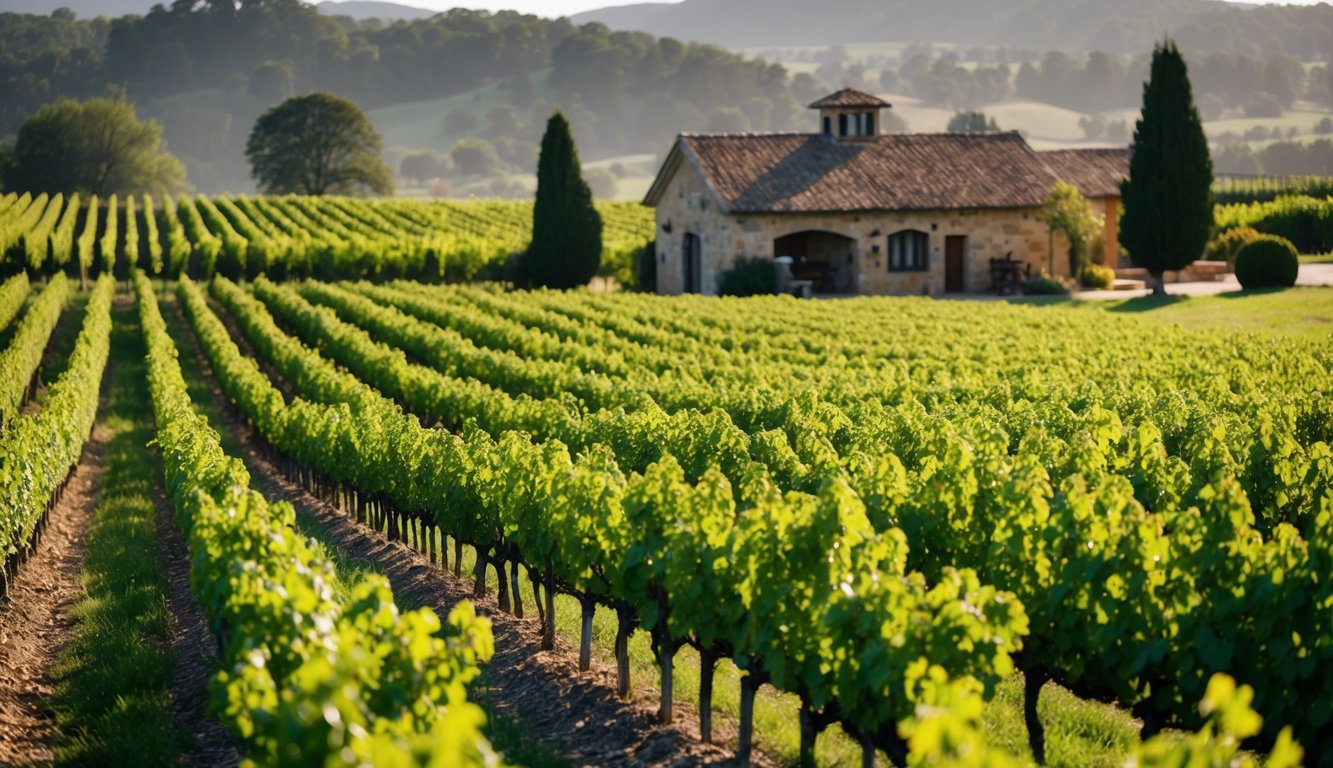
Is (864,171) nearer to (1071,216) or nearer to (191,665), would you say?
(1071,216)

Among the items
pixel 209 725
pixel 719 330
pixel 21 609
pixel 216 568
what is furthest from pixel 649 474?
pixel 719 330

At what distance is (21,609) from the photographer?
11.6 meters

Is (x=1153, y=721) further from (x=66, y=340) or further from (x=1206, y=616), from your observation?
(x=66, y=340)

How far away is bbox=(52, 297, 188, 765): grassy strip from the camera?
8.16 m

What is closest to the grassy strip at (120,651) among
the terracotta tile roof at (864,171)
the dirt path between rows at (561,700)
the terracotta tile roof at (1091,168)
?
the dirt path between rows at (561,700)

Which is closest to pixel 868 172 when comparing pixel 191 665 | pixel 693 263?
pixel 693 263

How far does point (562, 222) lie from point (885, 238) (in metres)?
9.93

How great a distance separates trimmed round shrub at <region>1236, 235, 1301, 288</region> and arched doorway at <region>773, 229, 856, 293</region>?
34.4 feet

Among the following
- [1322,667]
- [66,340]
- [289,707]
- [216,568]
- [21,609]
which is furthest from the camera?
[66,340]

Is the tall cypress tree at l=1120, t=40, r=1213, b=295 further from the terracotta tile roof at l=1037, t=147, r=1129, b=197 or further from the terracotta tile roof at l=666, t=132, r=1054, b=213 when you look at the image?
the terracotta tile roof at l=1037, t=147, r=1129, b=197

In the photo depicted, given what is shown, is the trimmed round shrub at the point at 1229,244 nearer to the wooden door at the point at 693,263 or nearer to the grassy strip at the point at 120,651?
the wooden door at the point at 693,263

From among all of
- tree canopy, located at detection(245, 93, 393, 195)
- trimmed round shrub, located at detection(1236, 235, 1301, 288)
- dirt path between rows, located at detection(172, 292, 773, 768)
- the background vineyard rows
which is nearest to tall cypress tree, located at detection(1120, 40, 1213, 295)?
trimmed round shrub, located at detection(1236, 235, 1301, 288)

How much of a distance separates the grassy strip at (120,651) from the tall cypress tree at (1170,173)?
1026 inches

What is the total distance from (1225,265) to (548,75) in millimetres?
133097
